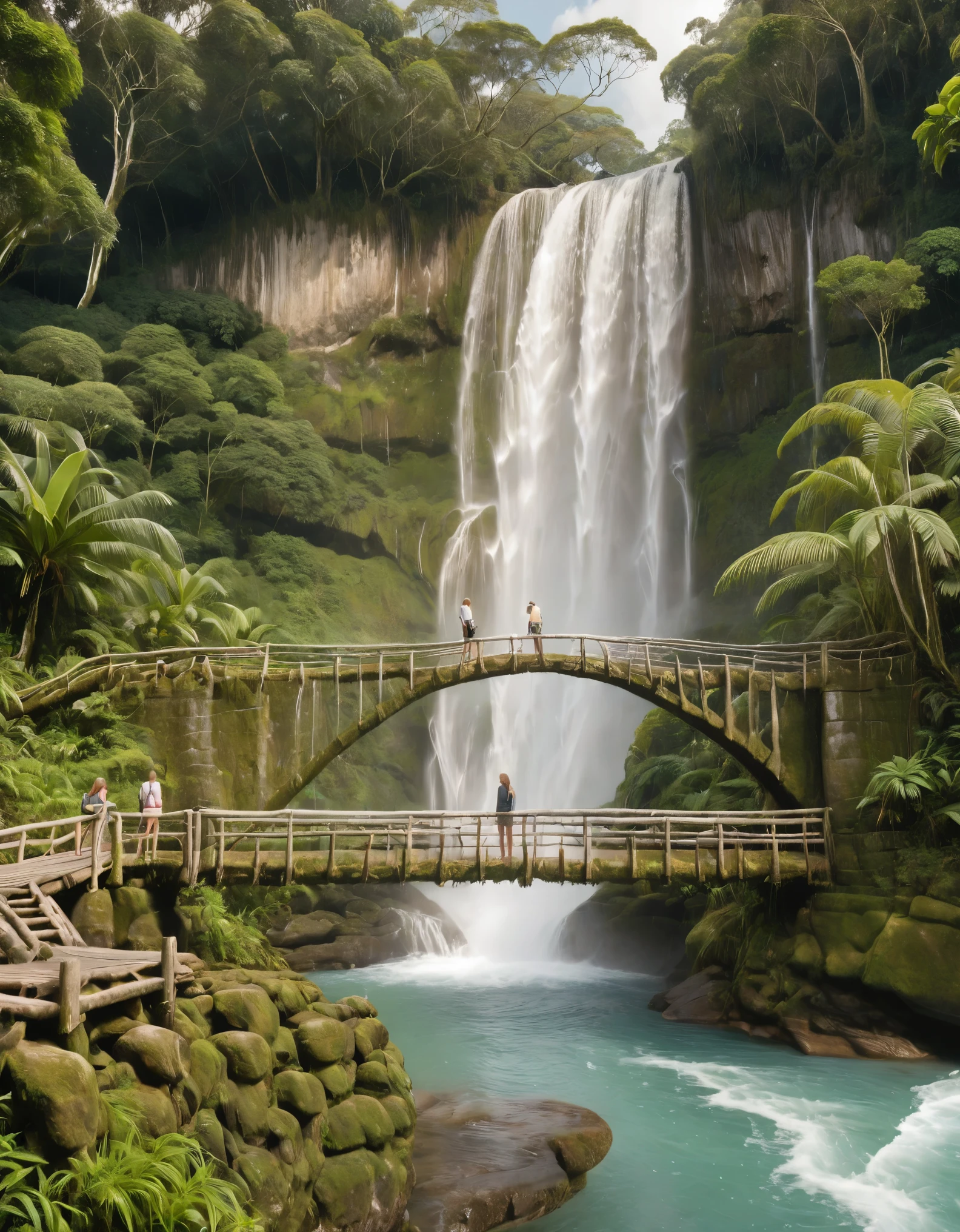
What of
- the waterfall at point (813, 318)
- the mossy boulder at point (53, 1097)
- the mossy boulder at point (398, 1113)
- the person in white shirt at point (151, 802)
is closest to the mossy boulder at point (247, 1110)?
the mossy boulder at point (398, 1113)

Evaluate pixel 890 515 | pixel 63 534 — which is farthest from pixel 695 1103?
pixel 63 534

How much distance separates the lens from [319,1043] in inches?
387

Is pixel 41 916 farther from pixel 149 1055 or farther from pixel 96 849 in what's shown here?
pixel 149 1055

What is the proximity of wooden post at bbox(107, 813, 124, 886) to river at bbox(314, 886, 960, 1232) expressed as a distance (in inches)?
195

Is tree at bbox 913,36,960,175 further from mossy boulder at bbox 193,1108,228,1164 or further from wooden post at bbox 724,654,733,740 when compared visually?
wooden post at bbox 724,654,733,740

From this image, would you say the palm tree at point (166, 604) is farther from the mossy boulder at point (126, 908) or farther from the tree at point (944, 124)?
the tree at point (944, 124)

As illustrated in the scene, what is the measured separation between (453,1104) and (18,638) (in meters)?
13.0

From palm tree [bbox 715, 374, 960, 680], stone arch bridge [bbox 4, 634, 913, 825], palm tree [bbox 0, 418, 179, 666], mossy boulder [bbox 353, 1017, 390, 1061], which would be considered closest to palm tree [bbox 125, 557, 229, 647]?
palm tree [bbox 0, 418, 179, 666]

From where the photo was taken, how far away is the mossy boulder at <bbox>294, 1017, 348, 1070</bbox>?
9.77 m

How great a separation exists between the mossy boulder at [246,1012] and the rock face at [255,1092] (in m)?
0.01

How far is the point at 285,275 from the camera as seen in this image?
39.8 m

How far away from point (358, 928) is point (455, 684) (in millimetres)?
9606

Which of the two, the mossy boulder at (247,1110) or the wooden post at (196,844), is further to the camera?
the wooden post at (196,844)

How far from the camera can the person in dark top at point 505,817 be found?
15534 millimetres
